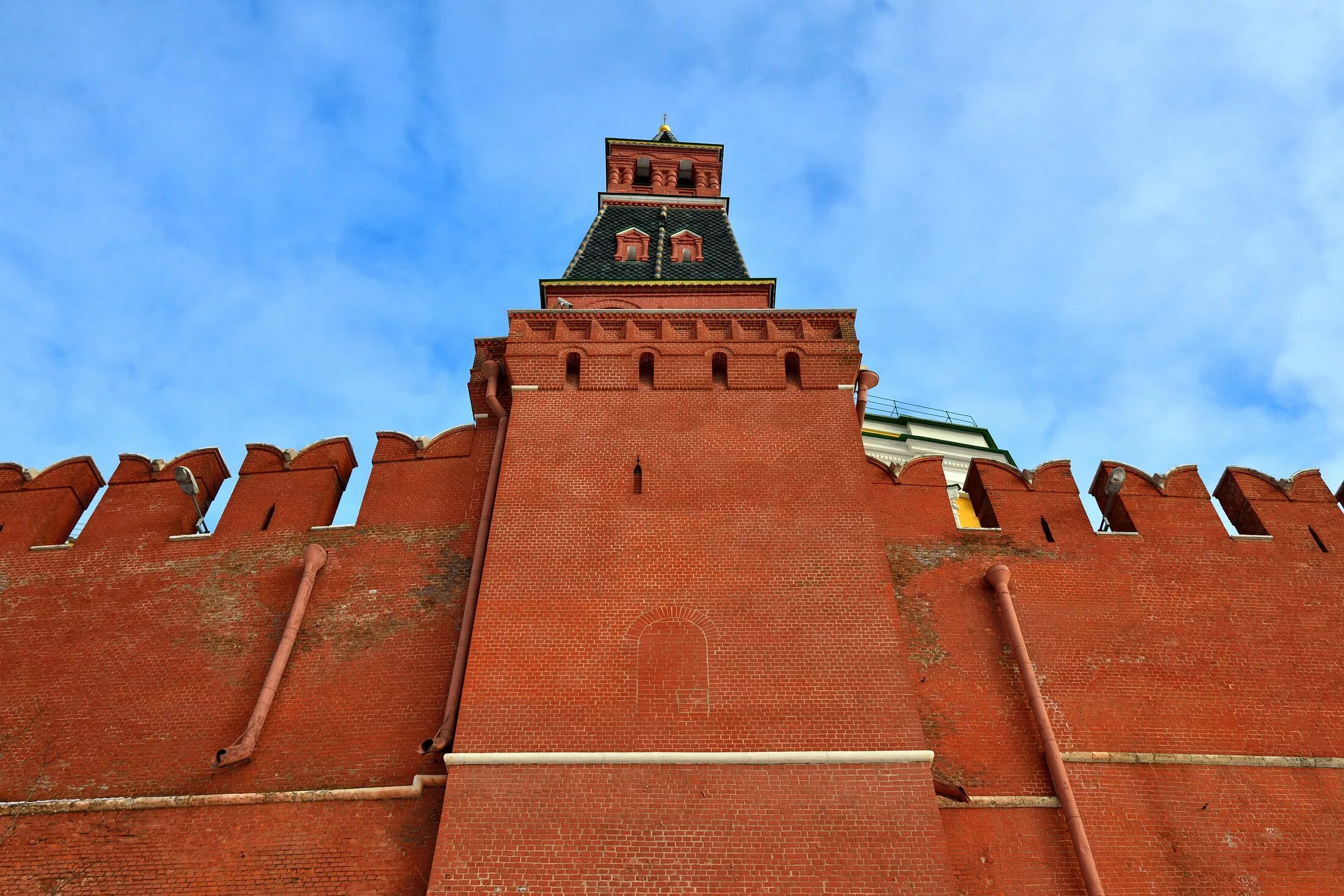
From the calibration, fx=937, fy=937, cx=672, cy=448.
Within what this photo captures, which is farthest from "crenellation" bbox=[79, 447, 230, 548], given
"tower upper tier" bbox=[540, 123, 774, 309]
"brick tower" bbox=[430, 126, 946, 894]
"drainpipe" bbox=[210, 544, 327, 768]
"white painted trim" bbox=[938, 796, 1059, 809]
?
"white painted trim" bbox=[938, 796, 1059, 809]

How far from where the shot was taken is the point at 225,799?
33.4 feet

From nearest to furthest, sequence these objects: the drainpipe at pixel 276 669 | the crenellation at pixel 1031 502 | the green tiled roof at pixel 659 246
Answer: the drainpipe at pixel 276 669 < the crenellation at pixel 1031 502 < the green tiled roof at pixel 659 246

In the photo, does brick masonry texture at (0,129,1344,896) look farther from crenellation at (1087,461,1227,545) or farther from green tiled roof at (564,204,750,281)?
green tiled roof at (564,204,750,281)

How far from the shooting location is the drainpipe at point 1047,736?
9.72 meters

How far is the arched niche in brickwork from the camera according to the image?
33.5 feet

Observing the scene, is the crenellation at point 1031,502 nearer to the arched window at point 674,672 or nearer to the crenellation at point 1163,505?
the crenellation at point 1163,505

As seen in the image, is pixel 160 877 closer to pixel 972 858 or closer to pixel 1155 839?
pixel 972 858

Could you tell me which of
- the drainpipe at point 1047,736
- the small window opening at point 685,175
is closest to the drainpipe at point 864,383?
the drainpipe at point 1047,736

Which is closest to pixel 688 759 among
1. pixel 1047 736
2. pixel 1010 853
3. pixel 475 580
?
pixel 1010 853

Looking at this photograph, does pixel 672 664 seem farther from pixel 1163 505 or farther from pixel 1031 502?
pixel 1163 505

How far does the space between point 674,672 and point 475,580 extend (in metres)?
2.97

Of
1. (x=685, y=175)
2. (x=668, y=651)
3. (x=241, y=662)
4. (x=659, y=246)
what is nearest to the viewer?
(x=668, y=651)

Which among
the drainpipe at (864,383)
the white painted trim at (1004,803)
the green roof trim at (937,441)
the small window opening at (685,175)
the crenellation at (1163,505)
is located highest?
the small window opening at (685,175)

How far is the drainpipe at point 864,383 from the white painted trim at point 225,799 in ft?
26.5
